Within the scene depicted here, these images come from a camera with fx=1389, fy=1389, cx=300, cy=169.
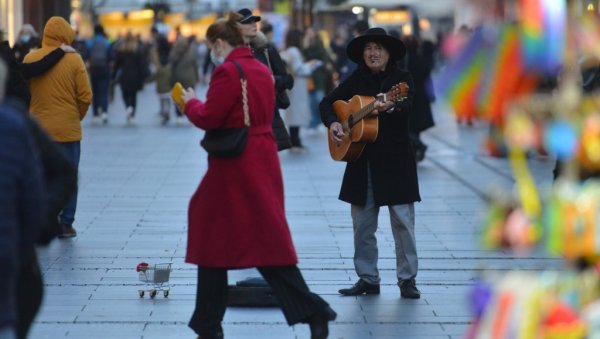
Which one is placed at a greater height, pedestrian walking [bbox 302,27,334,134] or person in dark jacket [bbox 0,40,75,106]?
person in dark jacket [bbox 0,40,75,106]

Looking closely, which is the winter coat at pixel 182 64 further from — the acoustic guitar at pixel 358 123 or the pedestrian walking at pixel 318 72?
the acoustic guitar at pixel 358 123

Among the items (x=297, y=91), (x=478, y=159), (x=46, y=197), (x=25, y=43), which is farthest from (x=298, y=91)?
(x=46, y=197)

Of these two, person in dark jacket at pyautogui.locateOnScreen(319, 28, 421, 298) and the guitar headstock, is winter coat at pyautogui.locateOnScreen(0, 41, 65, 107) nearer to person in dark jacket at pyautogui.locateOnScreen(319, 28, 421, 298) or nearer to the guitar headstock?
person in dark jacket at pyautogui.locateOnScreen(319, 28, 421, 298)

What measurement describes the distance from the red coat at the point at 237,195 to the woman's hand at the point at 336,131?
1.68 metres

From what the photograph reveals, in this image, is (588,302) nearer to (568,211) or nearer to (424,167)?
(568,211)

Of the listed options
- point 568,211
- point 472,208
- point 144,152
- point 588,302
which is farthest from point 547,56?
point 144,152

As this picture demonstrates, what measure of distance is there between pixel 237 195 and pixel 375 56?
2015 mm

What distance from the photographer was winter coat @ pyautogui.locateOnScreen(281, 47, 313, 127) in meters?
20.7

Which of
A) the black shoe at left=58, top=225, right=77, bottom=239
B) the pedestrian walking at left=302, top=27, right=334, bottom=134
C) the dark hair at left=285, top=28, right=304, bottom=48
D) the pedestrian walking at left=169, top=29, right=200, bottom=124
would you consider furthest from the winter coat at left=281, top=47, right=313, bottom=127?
the black shoe at left=58, top=225, right=77, bottom=239

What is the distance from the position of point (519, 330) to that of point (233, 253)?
2.64 meters

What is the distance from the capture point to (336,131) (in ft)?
28.7

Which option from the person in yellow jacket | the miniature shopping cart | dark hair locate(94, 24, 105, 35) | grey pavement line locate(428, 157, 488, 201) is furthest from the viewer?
dark hair locate(94, 24, 105, 35)

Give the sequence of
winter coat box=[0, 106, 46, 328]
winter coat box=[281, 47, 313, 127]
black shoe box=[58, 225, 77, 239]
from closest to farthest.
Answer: winter coat box=[0, 106, 46, 328], black shoe box=[58, 225, 77, 239], winter coat box=[281, 47, 313, 127]

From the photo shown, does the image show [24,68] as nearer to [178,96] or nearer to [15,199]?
[178,96]
